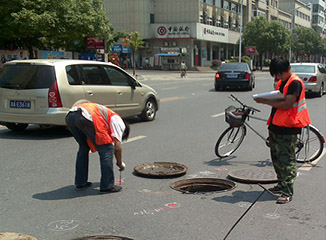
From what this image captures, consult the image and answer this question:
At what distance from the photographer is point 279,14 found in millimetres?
94188

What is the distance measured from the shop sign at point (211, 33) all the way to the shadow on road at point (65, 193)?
186ft

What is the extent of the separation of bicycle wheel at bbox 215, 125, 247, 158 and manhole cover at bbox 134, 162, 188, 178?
3.05 ft

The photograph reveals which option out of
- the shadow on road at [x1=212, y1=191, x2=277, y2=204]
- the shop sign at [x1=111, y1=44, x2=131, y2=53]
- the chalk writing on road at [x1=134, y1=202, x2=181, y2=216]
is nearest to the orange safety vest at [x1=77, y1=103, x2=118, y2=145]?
the chalk writing on road at [x1=134, y1=202, x2=181, y2=216]

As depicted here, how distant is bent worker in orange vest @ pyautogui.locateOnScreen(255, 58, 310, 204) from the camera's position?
185 inches

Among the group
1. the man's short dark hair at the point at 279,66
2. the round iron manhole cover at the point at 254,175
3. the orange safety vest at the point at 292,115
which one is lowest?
the round iron manhole cover at the point at 254,175

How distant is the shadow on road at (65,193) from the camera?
4941 millimetres

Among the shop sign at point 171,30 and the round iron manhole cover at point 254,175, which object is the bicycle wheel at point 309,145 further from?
Answer: the shop sign at point 171,30

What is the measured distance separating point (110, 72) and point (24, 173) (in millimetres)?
4394

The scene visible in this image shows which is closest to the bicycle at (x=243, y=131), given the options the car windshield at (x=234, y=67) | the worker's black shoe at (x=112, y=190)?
the worker's black shoe at (x=112, y=190)

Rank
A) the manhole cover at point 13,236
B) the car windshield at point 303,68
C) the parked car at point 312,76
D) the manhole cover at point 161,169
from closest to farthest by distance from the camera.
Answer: the manhole cover at point 13,236
the manhole cover at point 161,169
the parked car at point 312,76
the car windshield at point 303,68

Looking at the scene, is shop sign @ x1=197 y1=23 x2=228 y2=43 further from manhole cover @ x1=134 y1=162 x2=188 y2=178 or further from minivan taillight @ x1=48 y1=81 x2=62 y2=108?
manhole cover @ x1=134 y1=162 x2=188 y2=178

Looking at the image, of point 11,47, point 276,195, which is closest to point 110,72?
point 276,195

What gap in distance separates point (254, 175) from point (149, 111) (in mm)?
5803

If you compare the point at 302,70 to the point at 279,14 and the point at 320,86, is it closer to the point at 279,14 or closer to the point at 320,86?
the point at 320,86
